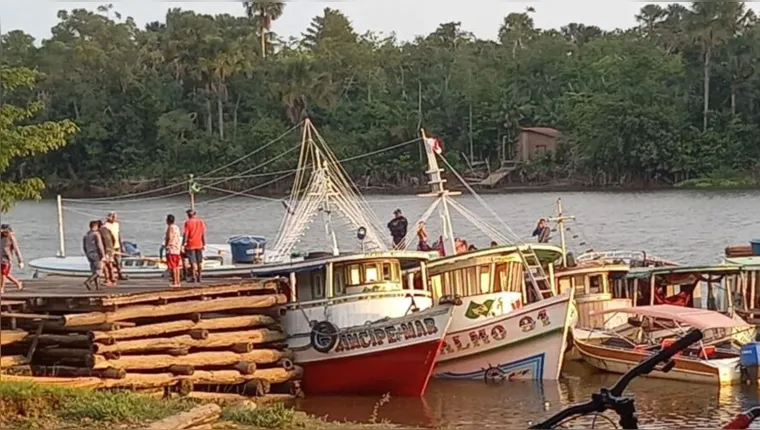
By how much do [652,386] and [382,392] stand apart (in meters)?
5.64

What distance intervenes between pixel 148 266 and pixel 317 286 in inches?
331

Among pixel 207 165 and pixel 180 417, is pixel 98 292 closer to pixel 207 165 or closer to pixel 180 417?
pixel 180 417

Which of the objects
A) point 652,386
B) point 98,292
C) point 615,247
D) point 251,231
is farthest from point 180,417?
point 251,231

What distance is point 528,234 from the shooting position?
2308 inches

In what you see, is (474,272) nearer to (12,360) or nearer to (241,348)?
(241,348)

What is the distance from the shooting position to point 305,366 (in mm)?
24969

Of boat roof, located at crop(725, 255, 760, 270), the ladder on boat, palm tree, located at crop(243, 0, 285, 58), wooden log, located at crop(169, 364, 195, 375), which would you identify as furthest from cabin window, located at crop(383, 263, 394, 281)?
palm tree, located at crop(243, 0, 285, 58)

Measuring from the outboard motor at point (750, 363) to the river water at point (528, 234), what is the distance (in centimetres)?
39

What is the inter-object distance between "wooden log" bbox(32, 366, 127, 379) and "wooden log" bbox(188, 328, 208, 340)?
1.95 m

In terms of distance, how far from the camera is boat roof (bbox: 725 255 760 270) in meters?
31.1

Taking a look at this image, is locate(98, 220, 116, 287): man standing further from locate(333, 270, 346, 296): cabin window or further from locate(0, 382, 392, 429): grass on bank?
locate(0, 382, 392, 429): grass on bank

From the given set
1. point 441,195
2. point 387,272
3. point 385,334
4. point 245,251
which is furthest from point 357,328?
point 245,251

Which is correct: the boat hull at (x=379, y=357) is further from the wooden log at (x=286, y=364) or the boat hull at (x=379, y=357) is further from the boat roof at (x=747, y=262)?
the boat roof at (x=747, y=262)

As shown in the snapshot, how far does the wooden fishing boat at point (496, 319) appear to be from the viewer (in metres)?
26.5
